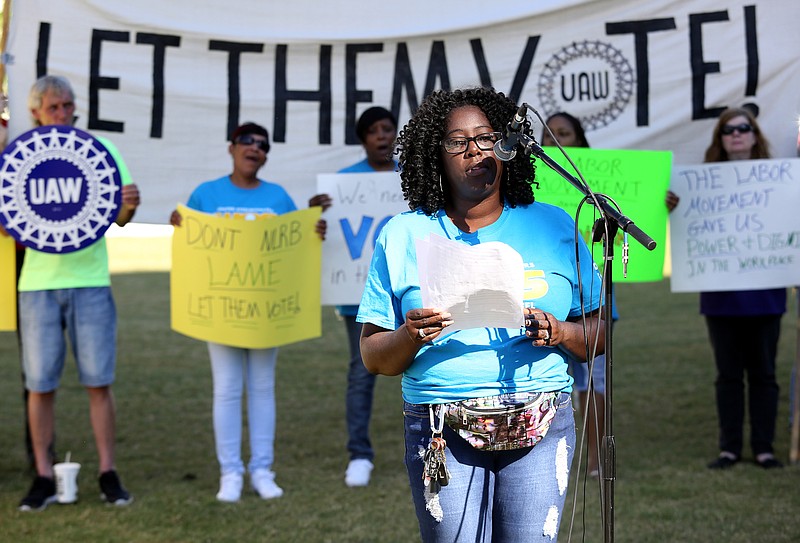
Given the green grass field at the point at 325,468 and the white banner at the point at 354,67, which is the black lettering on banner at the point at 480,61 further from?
the green grass field at the point at 325,468

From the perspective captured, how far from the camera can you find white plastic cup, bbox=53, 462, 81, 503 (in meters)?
5.89

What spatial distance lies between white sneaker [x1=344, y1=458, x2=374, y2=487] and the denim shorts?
1.52m

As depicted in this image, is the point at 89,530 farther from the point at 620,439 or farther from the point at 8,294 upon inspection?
the point at 620,439

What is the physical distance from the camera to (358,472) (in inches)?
251

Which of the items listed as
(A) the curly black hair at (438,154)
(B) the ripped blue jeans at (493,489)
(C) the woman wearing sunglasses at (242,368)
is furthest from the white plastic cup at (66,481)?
(A) the curly black hair at (438,154)

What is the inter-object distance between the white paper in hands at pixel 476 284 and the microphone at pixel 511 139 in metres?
0.23

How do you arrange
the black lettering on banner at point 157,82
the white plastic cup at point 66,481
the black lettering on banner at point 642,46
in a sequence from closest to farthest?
1. the white plastic cup at point 66,481
2. the black lettering on banner at point 642,46
3. the black lettering on banner at point 157,82

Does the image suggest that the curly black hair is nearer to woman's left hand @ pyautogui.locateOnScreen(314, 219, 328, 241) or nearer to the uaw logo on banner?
woman's left hand @ pyautogui.locateOnScreen(314, 219, 328, 241)

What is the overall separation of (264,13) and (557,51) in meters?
1.91

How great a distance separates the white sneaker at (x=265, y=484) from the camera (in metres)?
6.08

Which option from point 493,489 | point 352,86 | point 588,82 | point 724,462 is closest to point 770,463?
point 724,462

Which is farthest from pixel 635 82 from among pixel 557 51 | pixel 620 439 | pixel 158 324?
pixel 158 324

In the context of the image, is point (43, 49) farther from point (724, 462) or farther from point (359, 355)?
point (724, 462)

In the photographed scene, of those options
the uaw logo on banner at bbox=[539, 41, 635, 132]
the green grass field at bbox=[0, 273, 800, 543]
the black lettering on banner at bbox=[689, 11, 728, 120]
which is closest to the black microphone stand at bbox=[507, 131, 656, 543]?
the green grass field at bbox=[0, 273, 800, 543]
